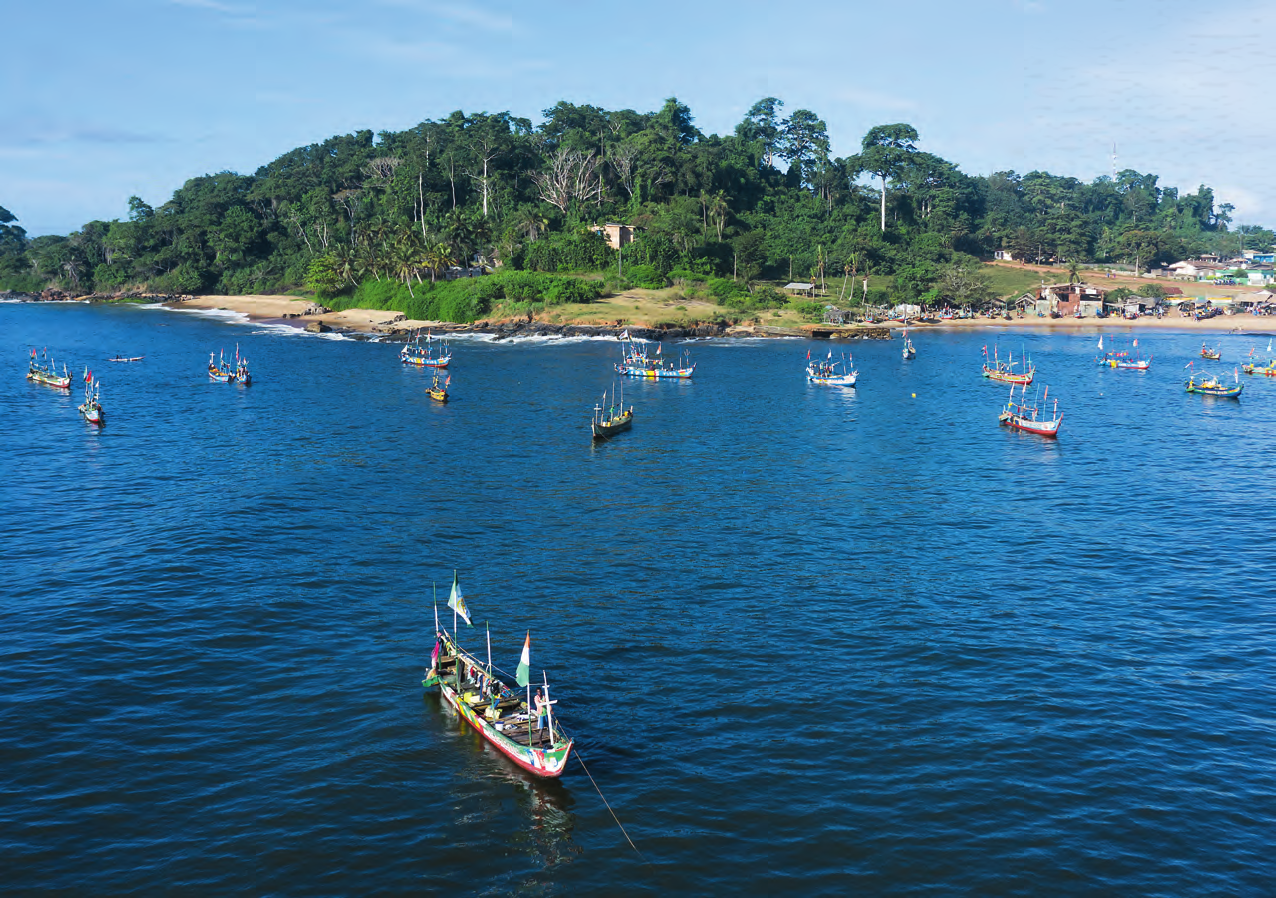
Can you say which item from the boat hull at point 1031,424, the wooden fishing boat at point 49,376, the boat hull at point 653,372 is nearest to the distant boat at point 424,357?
the boat hull at point 653,372

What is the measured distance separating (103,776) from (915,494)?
57.8m

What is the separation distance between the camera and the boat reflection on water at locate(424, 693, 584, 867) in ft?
104

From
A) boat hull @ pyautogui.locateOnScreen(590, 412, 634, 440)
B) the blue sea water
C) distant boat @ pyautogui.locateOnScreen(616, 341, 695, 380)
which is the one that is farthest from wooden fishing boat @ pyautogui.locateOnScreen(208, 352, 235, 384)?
boat hull @ pyautogui.locateOnScreen(590, 412, 634, 440)

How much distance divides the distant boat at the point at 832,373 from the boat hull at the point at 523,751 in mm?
96830

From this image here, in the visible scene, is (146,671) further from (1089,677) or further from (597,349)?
(597,349)

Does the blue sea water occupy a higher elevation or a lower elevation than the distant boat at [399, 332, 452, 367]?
lower

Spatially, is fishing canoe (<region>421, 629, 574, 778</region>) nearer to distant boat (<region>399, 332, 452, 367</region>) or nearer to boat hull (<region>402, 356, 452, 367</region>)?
Answer: boat hull (<region>402, 356, 452, 367</region>)

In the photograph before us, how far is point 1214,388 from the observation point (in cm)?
12369

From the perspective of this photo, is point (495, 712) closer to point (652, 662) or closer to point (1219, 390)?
point (652, 662)

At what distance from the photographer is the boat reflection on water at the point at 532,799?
104 ft

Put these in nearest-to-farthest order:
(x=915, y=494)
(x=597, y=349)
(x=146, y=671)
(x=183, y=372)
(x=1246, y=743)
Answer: (x=1246, y=743) → (x=146, y=671) → (x=915, y=494) → (x=183, y=372) → (x=597, y=349)

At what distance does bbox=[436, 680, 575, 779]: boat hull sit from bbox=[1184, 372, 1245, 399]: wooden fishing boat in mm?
117528

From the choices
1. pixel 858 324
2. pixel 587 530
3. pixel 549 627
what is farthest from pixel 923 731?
pixel 858 324

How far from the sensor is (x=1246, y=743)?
1534 inches
